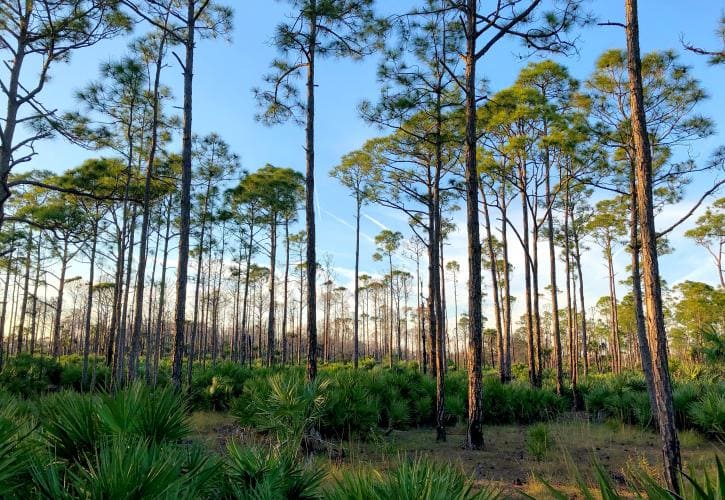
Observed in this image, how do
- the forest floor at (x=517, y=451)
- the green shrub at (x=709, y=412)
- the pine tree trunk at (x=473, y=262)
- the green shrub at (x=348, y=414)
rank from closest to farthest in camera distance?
the forest floor at (x=517, y=451), the pine tree trunk at (x=473, y=262), the green shrub at (x=348, y=414), the green shrub at (x=709, y=412)

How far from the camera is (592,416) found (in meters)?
13.7

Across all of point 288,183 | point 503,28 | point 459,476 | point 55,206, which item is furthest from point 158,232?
point 459,476

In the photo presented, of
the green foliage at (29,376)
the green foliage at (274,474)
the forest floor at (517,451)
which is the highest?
the green foliage at (274,474)

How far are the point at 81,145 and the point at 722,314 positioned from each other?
42.5 metres

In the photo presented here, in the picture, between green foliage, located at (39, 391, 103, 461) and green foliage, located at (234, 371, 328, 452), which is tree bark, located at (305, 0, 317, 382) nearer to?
green foliage, located at (234, 371, 328, 452)

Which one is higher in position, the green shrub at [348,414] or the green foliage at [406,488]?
the green foliage at [406,488]

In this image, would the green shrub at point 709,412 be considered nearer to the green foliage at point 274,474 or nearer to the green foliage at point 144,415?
the green foliage at point 274,474

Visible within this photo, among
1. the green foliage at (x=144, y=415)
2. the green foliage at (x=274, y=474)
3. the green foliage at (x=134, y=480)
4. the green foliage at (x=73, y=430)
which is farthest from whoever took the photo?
the green foliage at (x=144, y=415)

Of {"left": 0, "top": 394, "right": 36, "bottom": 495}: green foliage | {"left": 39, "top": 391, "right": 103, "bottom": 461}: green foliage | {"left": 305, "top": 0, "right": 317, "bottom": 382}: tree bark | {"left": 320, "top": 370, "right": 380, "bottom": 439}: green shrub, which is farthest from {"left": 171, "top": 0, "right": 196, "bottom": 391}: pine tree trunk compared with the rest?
{"left": 0, "top": 394, "right": 36, "bottom": 495}: green foliage

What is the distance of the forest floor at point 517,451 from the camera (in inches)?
272

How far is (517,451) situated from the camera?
901cm

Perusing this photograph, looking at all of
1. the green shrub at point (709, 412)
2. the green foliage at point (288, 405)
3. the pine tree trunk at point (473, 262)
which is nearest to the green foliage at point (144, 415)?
the green foliage at point (288, 405)

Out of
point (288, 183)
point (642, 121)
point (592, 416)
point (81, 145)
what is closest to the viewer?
point (642, 121)

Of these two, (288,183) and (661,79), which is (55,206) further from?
(661,79)
